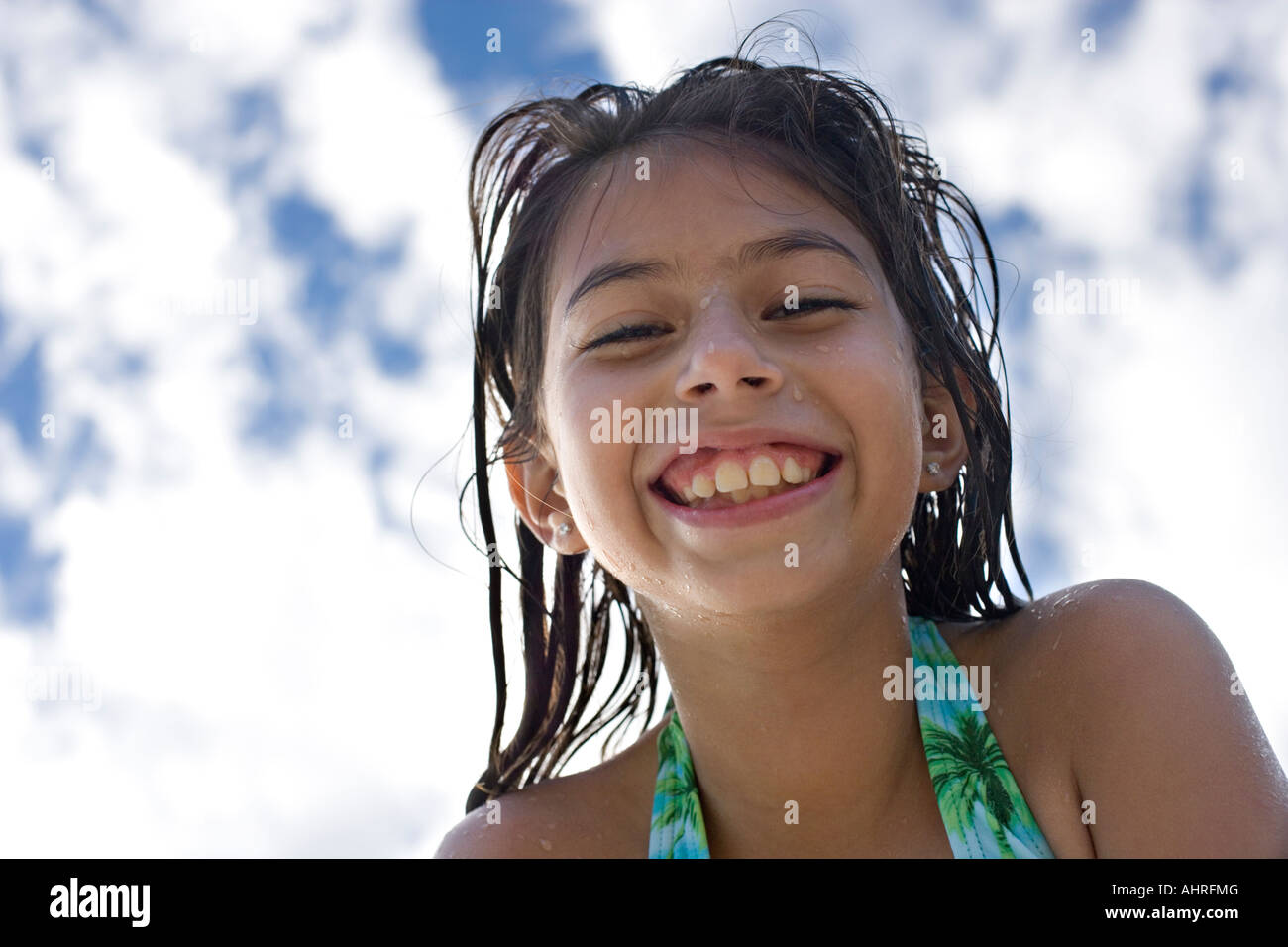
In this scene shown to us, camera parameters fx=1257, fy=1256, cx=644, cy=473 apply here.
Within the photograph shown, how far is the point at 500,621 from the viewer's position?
4168mm

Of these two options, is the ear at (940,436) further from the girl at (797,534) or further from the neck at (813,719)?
the neck at (813,719)

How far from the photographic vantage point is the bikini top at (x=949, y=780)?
3215 mm

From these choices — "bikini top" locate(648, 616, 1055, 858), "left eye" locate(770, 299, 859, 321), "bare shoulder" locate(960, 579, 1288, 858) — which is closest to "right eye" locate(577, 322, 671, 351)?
"left eye" locate(770, 299, 859, 321)

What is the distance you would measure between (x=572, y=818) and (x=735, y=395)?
1466mm

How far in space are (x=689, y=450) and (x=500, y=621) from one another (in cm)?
135

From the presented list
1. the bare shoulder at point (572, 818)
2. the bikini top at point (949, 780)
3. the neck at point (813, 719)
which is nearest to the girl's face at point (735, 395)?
the neck at point (813, 719)

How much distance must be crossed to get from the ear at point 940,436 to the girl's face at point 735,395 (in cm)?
22

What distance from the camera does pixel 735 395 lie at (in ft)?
9.79

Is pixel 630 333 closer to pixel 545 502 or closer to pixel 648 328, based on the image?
pixel 648 328

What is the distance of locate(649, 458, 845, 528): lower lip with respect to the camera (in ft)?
9.86

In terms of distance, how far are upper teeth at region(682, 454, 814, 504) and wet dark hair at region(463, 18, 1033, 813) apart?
75cm

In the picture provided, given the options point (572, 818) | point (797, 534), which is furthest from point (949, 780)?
point (572, 818)

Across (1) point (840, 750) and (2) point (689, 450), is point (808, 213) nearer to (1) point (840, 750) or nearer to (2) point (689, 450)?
(2) point (689, 450)
